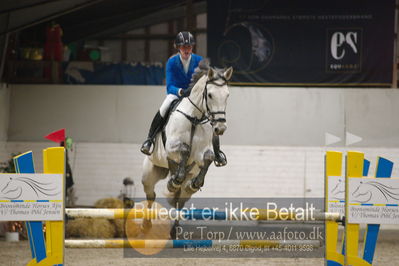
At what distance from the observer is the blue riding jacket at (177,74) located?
549cm

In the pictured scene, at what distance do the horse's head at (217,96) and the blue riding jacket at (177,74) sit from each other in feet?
1.55

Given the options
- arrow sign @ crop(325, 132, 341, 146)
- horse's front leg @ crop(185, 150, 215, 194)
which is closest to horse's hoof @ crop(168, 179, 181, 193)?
horse's front leg @ crop(185, 150, 215, 194)

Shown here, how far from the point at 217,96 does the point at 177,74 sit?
2.49 feet

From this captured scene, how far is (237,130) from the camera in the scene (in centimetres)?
988

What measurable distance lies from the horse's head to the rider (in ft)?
1.44

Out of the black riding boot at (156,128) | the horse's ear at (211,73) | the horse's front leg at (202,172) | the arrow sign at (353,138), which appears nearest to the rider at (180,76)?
the black riding boot at (156,128)

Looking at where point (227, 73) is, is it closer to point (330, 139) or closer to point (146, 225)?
point (146, 225)

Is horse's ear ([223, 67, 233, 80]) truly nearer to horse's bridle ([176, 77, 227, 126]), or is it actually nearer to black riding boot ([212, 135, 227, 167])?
horse's bridle ([176, 77, 227, 126])

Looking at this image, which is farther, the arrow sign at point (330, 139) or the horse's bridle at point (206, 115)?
the arrow sign at point (330, 139)

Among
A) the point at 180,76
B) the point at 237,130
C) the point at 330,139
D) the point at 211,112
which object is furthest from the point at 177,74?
the point at 330,139

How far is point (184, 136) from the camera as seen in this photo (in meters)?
5.41

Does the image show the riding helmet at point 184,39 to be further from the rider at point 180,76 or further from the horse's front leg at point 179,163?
the horse's front leg at point 179,163

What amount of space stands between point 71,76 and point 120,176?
5.93 ft

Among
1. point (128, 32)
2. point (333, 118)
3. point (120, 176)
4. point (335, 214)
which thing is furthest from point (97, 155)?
point (335, 214)
